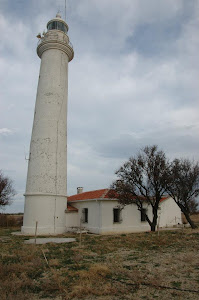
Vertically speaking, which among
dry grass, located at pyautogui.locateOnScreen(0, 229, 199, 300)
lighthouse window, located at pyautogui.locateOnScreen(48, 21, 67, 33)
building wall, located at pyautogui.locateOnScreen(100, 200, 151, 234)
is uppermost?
lighthouse window, located at pyautogui.locateOnScreen(48, 21, 67, 33)

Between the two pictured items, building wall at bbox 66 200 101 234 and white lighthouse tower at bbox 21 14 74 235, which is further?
building wall at bbox 66 200 101 234

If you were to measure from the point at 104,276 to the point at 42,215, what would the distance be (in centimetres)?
1213

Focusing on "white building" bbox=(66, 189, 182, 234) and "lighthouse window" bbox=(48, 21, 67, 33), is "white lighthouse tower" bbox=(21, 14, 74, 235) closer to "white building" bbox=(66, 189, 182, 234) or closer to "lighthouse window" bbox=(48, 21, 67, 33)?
"lighthouse window" bbox=(48, 21, 67, 33)

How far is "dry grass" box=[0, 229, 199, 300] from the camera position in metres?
5.70

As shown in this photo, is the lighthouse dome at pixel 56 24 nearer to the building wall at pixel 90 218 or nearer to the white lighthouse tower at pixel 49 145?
the white lighthouse tower at pixel 49 145

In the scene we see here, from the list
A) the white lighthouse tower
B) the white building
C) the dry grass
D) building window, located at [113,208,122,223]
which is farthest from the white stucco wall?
the dry grass

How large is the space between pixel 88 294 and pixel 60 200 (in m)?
13.8

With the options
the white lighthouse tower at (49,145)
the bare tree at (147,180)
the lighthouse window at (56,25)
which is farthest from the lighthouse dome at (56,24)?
the bare tree at (147,180)

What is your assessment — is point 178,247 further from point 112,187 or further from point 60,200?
point 60,200

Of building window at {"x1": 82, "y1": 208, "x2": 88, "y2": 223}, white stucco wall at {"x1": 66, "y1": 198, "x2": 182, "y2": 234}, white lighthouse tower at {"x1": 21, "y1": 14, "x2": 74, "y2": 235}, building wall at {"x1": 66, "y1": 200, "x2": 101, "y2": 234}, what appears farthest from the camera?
building window at {"x1": 82, "y1": 208, "x2": 88, "y2": 223}

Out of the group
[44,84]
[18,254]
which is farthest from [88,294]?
[44,84]

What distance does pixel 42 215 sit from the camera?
713 inches

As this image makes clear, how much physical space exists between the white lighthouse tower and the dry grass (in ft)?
25.3

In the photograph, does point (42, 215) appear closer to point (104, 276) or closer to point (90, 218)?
point (90, 218)
